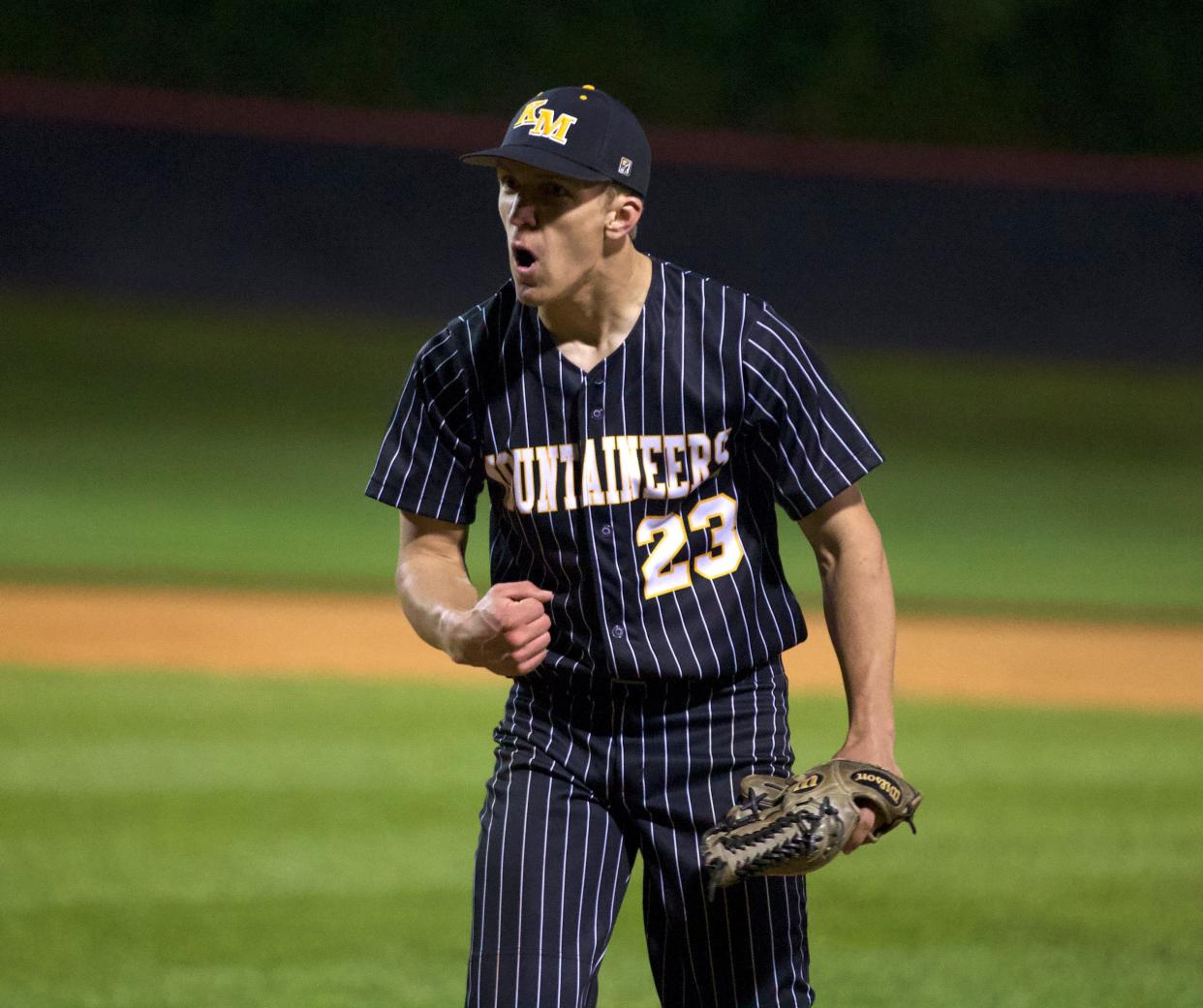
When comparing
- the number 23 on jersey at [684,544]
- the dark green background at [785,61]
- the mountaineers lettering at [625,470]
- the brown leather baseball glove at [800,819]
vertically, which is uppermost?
the dark green background at [785,61]

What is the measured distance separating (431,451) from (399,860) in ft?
9.29

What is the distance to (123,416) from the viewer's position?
603 inches

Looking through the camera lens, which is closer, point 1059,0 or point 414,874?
point 414,874

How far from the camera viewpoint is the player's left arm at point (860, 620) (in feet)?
9.55

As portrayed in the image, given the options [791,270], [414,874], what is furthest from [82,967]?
[791,270]

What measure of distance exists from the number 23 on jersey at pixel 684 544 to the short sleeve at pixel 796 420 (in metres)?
0.11

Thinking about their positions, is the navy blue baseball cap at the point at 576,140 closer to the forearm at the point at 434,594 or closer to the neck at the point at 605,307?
the neck at the point at 605,307

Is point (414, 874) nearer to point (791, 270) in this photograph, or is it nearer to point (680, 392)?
point (680, 392)

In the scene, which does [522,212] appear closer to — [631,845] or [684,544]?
[684,544]

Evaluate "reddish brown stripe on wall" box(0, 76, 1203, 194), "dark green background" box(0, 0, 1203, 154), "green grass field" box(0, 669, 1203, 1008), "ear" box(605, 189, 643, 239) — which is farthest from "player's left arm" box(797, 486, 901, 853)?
"dark green background" box(0, 0, 1203, 154)

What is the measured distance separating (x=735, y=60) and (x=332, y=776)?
15.8 m

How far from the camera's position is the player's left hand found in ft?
9.35

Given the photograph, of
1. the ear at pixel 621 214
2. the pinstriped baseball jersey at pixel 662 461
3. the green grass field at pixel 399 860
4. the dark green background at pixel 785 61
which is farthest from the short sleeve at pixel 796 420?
the dark green background at pixel 785 61

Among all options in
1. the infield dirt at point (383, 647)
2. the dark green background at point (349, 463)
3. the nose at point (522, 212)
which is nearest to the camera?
the nose at point (522, 212)
